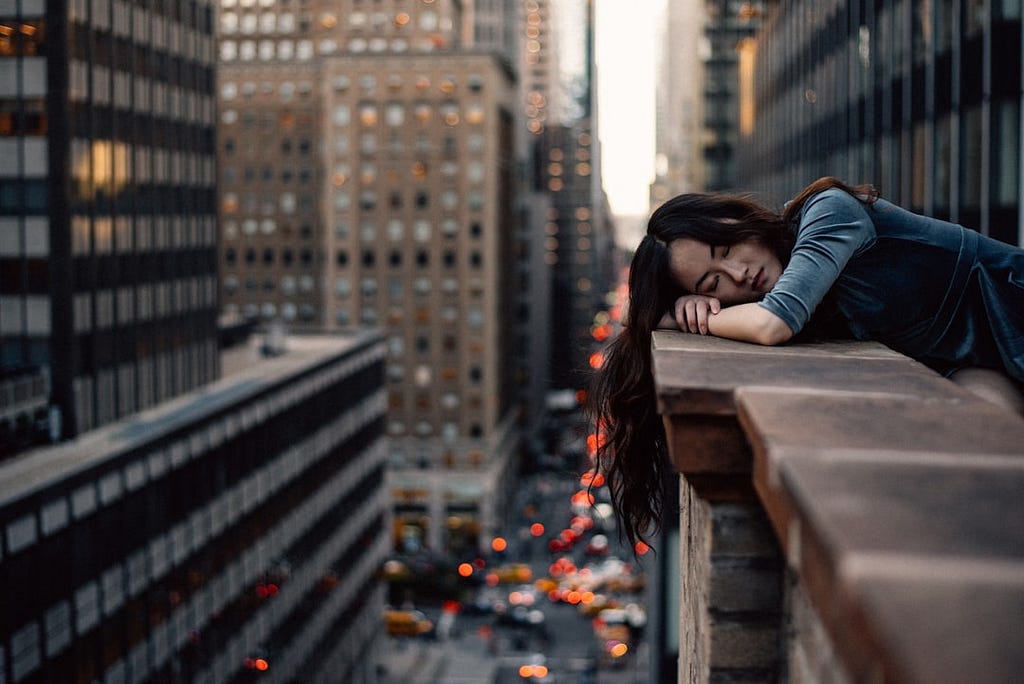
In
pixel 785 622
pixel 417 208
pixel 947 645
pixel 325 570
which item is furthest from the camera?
pixel 417 208

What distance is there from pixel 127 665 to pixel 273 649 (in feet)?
39.3

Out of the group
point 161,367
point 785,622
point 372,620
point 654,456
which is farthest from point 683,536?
point 372,620

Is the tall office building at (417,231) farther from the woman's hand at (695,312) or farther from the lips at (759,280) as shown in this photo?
the woman's hand at (695,312)

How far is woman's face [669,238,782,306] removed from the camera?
5.27 metres

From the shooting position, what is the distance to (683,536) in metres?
4.85

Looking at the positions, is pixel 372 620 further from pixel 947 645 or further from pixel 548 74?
pixel 548 74

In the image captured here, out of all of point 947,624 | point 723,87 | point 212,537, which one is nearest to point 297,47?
point 723,87

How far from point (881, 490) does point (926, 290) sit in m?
3.33

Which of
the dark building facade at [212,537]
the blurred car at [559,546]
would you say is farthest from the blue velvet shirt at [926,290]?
the blurred car at [559,546]

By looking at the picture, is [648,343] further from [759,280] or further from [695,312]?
[759,280]

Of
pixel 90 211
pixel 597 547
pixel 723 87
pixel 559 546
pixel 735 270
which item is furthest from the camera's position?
pixel 559 546

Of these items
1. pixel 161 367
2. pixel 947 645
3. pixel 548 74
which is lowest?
pixel 161 367

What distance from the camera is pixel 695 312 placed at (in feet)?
16.5

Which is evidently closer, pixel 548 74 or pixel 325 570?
pixel 325 570
